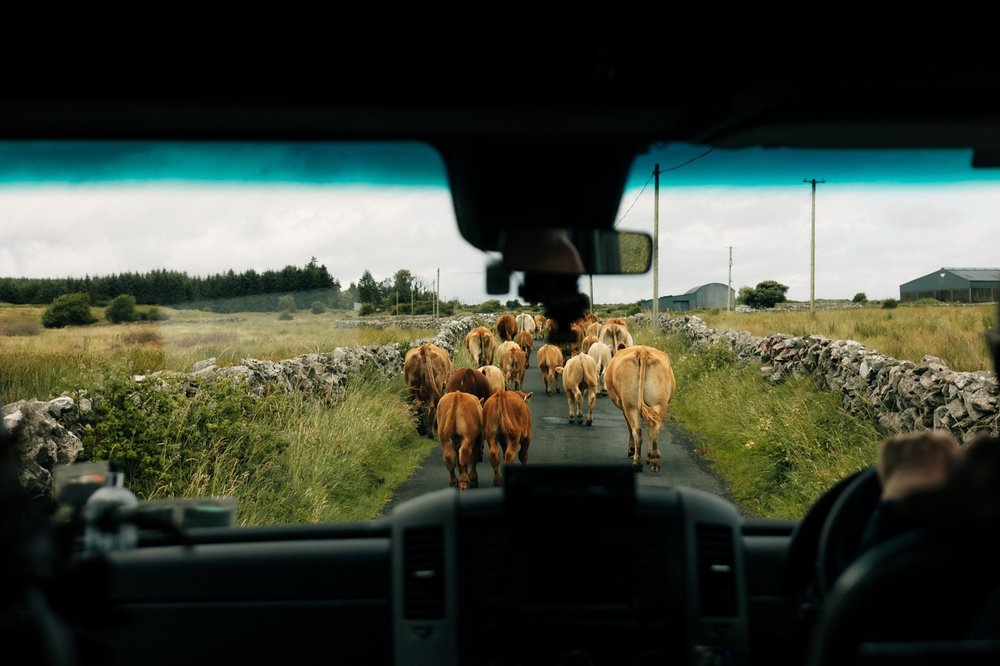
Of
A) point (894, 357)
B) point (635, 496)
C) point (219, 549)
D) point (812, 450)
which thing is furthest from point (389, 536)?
point (894, 357)

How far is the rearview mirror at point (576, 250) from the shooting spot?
2830 millimetres

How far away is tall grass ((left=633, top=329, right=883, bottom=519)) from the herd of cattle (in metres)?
0.76

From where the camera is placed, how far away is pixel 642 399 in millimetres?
11867

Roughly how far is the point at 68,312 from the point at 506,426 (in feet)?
12.2

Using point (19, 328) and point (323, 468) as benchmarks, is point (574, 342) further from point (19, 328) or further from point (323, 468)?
point (19, 328)

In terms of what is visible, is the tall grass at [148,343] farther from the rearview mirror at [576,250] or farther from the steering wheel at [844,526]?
the steering wheel at [844,526]

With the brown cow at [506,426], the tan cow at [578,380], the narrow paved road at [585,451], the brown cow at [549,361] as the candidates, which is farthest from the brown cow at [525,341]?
the brown cow at [506,426]

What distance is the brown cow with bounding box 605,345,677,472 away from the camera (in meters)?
11.2

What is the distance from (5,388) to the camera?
6.75m

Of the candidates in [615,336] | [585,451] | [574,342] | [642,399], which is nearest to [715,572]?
[574,342]

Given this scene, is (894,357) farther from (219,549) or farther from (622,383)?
(219,549)

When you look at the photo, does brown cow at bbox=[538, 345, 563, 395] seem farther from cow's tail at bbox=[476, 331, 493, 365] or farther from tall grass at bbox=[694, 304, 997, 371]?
tall grass at bbox=[694, 304, 997, 371]

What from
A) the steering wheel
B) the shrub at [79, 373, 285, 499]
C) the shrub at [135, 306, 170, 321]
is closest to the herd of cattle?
the steering wheel

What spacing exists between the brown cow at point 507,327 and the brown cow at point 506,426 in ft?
22.2
